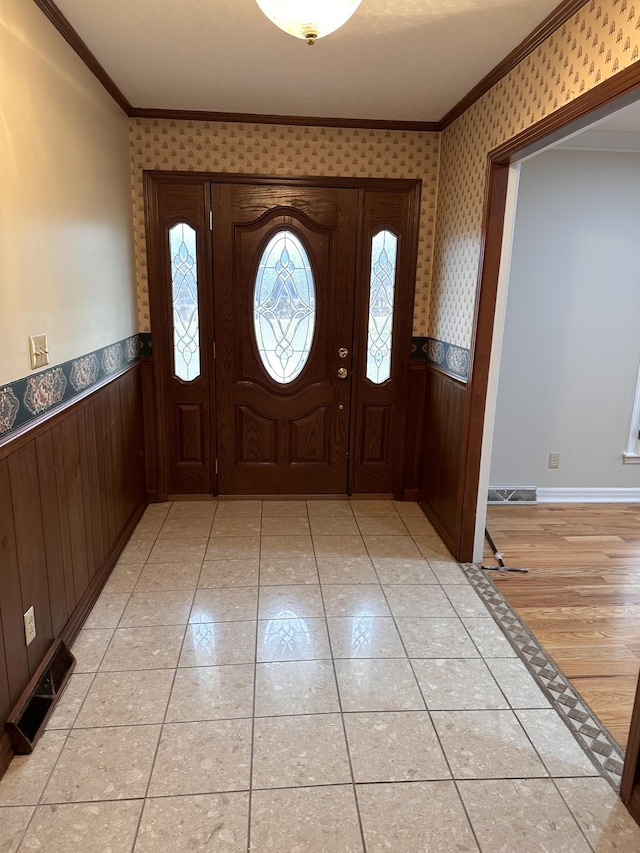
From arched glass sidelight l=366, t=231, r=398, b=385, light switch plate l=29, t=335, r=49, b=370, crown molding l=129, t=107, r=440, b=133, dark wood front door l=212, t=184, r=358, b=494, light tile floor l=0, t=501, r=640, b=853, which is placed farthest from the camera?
arched glass sidelight l=366, t=231, r=398, b=385

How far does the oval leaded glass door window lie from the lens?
3.78m

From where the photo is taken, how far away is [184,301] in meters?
3.78

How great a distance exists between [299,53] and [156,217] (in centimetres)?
148

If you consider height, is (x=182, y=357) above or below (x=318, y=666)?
above

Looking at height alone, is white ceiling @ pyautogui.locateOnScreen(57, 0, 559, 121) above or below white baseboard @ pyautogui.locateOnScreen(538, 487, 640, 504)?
above

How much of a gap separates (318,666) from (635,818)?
1131 mm

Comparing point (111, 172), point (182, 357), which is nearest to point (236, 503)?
point (182, 357)

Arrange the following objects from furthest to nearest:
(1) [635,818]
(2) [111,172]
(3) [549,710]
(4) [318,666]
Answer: (2) [111,172], (4) [318,666], (3) [549,710], (1) [635,818]

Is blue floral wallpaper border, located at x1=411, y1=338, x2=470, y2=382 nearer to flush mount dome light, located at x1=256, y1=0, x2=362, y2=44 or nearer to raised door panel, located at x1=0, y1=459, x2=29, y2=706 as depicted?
flush mount dome light, located at x1=256, y1=0, x2=362, y2=44

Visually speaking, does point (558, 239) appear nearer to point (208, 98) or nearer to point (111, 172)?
point (208, 98)

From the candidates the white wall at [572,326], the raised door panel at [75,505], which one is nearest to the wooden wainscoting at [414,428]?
the white wall at [572,326]

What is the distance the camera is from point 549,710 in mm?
2100

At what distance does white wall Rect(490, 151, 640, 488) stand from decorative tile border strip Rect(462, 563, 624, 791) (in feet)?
4.88

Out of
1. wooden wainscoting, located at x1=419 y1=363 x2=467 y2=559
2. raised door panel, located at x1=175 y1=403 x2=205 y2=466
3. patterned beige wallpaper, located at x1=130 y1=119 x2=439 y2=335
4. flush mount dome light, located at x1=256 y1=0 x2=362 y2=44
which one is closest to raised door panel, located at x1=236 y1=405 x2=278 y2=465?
raised door panel, located at x1=175 y1=403 x2=205 y2=466
